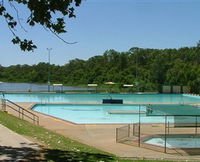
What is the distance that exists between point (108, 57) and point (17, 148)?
Result: 106m

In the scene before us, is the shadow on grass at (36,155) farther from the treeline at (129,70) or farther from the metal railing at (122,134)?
the treeline at (129,70)

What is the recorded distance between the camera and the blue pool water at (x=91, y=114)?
30.3 metres

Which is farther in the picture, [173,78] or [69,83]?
[69,83]

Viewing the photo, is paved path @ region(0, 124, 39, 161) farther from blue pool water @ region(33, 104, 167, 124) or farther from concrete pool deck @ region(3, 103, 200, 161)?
blue pool water @ region(33, 104, 167, 124)

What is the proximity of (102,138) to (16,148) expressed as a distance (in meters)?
9.44

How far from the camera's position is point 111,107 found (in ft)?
137

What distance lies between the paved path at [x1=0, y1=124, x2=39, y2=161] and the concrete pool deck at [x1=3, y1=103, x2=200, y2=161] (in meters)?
4.08

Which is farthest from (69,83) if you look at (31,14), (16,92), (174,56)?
(31,14)

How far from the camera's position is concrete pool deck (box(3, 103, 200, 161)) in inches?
578

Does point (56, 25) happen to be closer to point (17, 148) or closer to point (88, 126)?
point (17, 148)

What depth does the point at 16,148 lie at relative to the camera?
33.6 feet

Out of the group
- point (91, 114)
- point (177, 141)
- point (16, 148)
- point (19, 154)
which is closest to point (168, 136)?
point (177, 141)

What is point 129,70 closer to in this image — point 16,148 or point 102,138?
point 102,138

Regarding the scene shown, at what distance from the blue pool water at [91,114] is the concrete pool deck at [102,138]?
15.4ft
